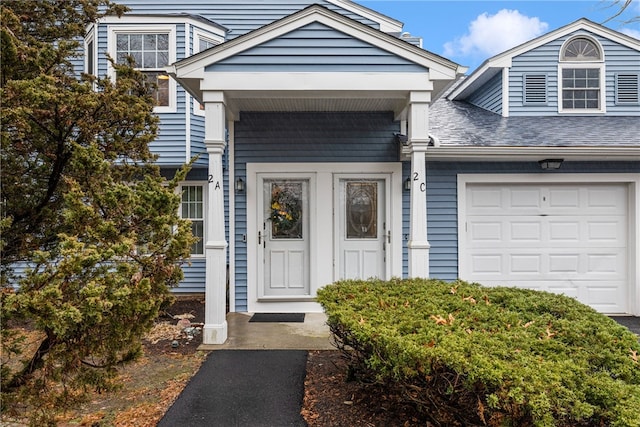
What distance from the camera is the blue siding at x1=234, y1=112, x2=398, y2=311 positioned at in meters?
6.41

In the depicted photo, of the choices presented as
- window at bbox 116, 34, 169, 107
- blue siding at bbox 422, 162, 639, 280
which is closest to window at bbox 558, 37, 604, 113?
blue siding at bbox 422, 162, 639, 280

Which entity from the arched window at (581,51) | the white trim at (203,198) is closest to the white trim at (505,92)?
the arched window at (581,51)

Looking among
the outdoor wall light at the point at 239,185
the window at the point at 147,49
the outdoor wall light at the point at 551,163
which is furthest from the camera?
the window at the point at 147,49

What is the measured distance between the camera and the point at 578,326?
9.23ft

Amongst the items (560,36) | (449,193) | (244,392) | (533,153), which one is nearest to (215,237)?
(244,392)

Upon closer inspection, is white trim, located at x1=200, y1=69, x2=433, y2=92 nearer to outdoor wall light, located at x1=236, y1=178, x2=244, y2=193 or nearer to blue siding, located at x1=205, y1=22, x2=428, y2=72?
blue siding, located at x1=205, y1=22, x2=428, y2=72

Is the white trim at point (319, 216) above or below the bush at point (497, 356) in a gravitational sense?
above

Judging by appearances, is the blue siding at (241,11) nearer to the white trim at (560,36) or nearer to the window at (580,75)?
the white trim at (560,36)

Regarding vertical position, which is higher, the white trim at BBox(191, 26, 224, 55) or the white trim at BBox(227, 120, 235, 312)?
the white trim at BBox(191, 26, 224, 55)

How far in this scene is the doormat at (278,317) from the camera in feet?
19.4

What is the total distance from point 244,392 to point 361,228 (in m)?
3.48

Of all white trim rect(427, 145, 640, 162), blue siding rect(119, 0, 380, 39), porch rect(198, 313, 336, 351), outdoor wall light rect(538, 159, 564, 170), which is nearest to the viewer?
porch rect(198, 313, 336, 351)

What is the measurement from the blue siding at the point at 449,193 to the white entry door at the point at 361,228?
1.48ft

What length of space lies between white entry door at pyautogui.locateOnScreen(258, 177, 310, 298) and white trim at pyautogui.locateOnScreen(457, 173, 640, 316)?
2.44m
